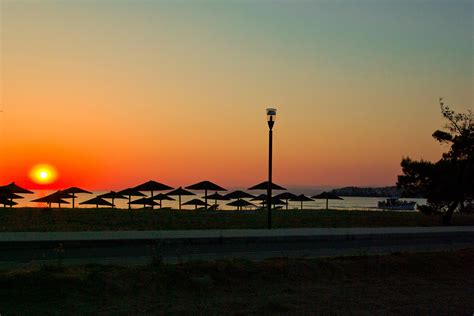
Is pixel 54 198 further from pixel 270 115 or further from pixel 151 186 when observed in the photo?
pixel 270 115

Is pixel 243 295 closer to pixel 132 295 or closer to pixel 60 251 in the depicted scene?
pixel 132 295

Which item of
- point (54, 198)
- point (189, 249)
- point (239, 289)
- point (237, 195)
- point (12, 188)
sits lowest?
point (239, 289)

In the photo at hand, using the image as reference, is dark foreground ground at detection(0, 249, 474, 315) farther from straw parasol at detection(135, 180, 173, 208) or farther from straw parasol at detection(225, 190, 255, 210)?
straw parasol at detection(225, 190, 255, 210)

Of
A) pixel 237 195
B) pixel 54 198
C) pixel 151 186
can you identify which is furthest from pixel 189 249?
pixel 237 195

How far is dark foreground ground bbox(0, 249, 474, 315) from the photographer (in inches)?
331

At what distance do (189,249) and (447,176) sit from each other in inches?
620

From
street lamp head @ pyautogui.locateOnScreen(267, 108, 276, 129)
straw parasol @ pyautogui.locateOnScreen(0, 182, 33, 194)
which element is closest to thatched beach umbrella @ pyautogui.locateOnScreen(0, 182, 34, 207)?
straw parasol @ pyautogui.locateOnScreen(0, 182, 33, 194)

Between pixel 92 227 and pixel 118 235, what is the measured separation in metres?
5.59

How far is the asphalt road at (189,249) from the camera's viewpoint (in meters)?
11.8

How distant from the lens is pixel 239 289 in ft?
31.7

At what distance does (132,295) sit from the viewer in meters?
8.89

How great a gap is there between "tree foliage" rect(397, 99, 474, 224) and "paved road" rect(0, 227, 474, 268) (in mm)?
8126

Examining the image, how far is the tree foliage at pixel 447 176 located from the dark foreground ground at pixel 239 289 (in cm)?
1466

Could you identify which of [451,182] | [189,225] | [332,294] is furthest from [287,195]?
[332,294]
